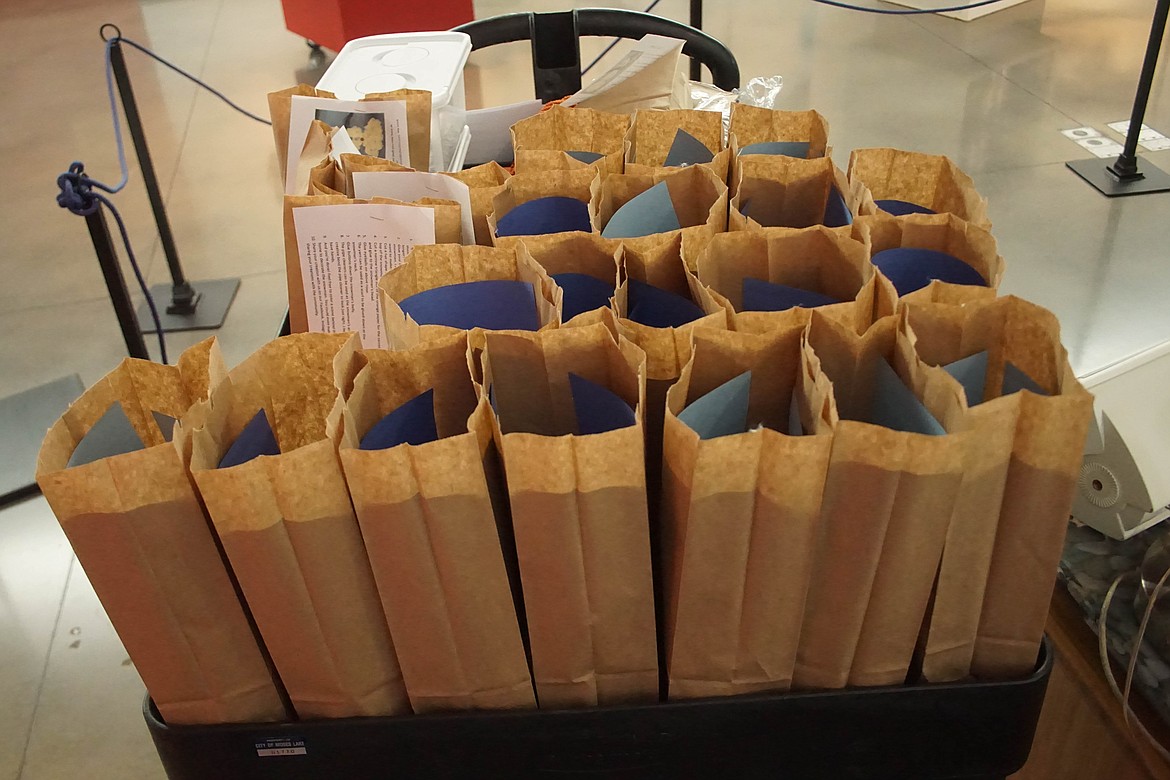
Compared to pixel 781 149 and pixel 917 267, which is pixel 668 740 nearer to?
pixel 917 267

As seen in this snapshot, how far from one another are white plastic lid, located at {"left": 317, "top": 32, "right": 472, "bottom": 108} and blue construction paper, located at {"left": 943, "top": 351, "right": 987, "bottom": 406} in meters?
1.08

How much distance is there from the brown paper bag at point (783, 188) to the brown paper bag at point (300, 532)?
1.54 ft

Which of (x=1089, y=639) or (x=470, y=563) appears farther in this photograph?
(x=1089, y=639)

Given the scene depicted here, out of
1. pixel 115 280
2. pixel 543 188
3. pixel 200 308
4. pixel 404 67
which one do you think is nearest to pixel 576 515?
pixel 543 188

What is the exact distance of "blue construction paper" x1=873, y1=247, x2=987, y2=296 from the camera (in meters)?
0.79

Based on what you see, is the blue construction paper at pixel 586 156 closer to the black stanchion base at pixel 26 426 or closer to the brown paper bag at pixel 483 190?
the brown paper bag at pixel 483 190

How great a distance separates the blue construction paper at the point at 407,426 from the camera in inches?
26.3

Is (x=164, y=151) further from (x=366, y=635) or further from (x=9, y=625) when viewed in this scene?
(x=366, y=635)

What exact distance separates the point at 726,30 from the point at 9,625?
13.4 ft

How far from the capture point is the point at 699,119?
112 cm

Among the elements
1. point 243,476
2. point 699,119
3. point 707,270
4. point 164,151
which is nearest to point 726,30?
point 164,151

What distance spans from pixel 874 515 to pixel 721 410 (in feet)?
0.41

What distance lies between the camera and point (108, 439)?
66 cm

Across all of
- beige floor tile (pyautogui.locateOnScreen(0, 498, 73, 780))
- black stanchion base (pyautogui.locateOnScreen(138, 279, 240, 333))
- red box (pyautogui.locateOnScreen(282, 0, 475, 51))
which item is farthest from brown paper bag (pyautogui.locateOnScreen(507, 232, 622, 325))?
red box (pyautogui.locateOnScreen(282, 0, 475, 51))
